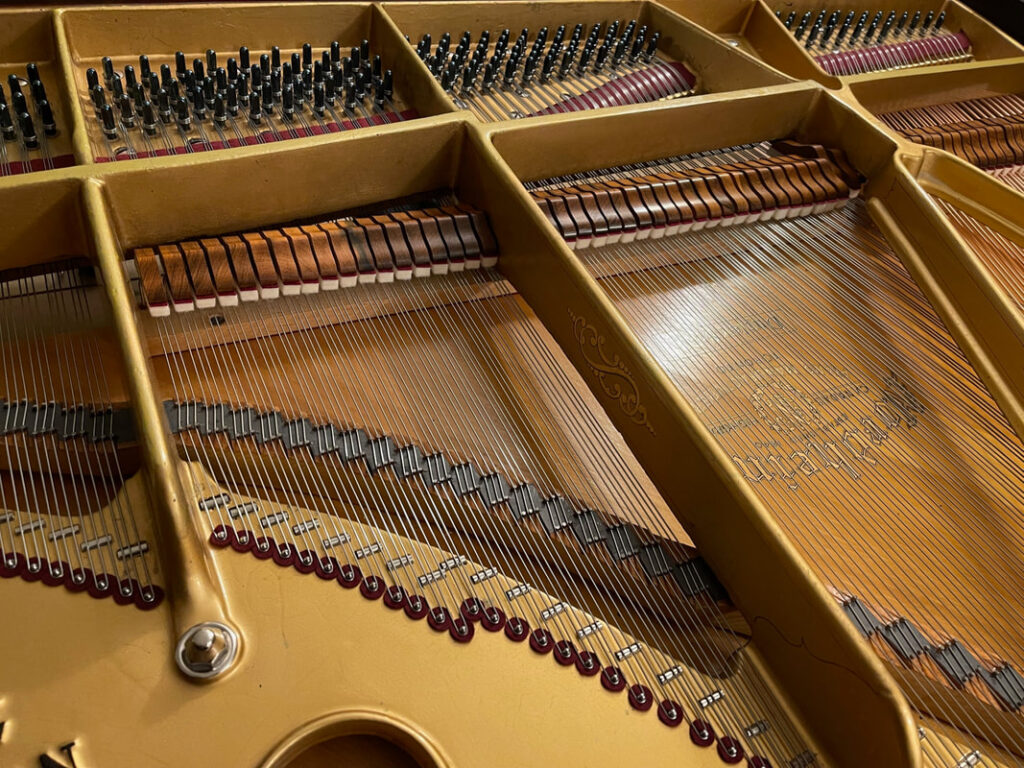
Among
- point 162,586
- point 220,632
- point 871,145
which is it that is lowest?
point 220,632

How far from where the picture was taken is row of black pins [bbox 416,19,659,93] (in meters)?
2.84

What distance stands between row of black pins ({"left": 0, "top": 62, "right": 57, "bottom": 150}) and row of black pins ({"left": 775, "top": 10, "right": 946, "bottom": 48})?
3.04 meters

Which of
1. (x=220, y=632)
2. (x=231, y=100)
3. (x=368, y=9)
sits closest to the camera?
(x=220, y=632)

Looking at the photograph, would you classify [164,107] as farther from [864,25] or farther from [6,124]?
[864,25]

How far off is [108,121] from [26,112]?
8.2 inches

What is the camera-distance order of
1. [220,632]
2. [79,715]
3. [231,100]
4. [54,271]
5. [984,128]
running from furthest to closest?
1. [984,128]
2. [231,100]
3. [54,271]
4. [220,632]
5. [79,715]

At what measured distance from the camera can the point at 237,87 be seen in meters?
2.54

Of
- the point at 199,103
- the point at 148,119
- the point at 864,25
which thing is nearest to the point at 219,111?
the point at 199,103

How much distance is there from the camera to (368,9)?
9.00ft

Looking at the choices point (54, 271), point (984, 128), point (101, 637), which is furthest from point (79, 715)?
point (984, 128)

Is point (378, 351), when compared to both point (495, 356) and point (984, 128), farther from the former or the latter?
point (984, 128)

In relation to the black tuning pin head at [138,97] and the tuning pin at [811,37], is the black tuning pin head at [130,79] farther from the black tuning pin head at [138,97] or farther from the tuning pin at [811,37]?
the tuning pin at [811,37]

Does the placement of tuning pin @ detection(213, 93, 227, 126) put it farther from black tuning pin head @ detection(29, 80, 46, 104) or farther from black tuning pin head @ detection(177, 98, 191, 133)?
black tuning pin head @ detection(29, 80, 46, 104)

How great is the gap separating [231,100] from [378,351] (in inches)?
39.4
